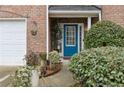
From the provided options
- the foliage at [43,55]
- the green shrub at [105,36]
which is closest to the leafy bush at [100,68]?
the green shrub at [105,36]

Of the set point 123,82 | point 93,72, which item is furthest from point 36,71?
point 123,82

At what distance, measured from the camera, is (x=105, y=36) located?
1539 cm

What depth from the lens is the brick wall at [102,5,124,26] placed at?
20.0 m

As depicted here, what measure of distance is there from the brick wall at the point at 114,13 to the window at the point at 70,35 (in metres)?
2.66

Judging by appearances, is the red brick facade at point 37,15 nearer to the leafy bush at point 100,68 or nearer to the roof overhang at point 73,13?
the roof overhang at point 73,13

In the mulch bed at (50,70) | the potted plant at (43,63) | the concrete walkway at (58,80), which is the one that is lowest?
the concrete walkway at (58,80)

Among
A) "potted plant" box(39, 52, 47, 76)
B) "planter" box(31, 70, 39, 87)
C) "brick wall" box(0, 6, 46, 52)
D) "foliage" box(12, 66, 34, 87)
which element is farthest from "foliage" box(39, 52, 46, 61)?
"foliage" box(12, 66, 34, 87)

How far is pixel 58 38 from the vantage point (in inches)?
871

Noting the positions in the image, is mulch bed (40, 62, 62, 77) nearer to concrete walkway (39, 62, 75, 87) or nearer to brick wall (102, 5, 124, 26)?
concrete walkway (39, 62, 75, 87)

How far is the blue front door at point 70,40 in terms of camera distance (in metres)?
22.0

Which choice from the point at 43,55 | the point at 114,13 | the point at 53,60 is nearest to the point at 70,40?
the point at 114,13

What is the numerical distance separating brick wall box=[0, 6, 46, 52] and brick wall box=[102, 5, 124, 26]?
3275 mm

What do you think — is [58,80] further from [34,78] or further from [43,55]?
[43,55]

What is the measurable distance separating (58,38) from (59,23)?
0.92 m
